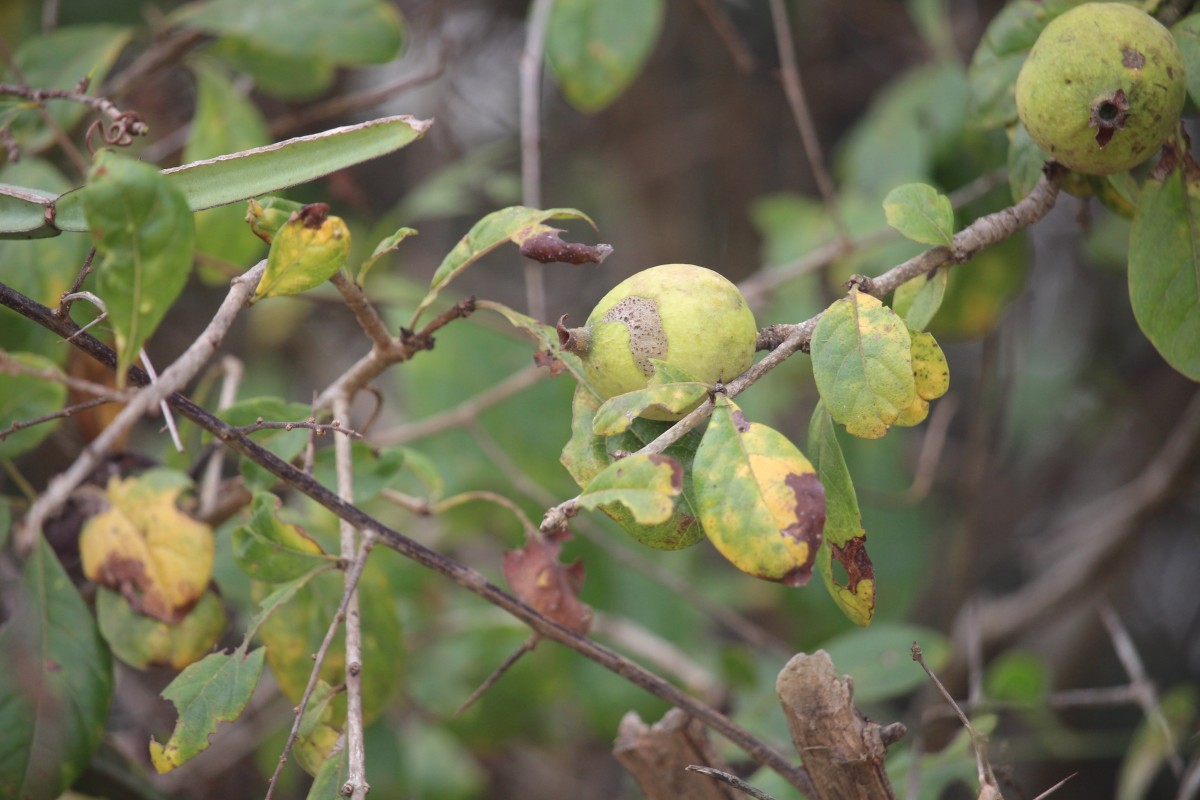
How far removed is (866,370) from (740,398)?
121 centimetres

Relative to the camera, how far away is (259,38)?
4.28 feet

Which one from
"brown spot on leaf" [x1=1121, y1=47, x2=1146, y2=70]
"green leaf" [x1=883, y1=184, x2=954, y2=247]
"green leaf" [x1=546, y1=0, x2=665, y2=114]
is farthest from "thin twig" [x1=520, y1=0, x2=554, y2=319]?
"brown spot on leaf" [x1=1121, y1=47, x2=1146, y2=70]

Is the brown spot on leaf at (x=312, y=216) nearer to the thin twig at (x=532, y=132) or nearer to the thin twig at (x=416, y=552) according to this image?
the thin twig at (x=416, y=552)

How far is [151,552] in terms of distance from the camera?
3.03ft

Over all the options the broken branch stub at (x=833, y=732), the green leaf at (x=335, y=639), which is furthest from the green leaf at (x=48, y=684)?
the broken branch stub at (x=833, y=732)

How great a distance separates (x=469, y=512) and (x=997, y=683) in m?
0.94

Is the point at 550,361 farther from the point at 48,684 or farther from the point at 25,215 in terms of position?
the point at 48,684

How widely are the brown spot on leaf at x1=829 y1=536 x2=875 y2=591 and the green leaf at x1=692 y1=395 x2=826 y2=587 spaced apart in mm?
97

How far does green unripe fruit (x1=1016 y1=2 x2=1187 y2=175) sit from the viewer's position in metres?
0.72

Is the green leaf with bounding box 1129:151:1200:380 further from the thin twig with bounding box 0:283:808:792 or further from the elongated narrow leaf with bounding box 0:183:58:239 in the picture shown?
the elongated narrow leaf with bounding box 0:183:58:239

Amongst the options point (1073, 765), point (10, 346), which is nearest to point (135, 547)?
point (10, 346)

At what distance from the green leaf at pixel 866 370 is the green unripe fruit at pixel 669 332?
2.3 inches

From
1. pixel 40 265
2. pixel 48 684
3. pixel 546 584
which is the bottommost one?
pixel 48 684

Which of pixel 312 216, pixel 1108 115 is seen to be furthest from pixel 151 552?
pixel 1108 115
